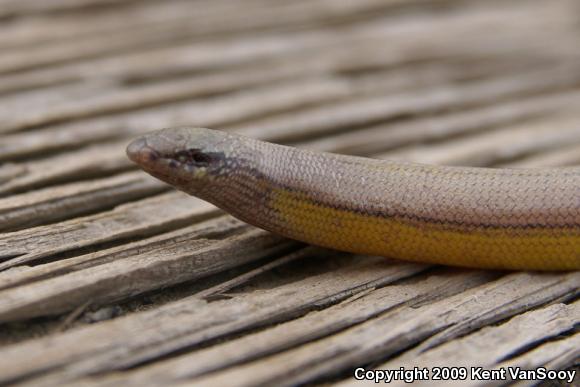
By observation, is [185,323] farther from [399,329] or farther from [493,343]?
[493,343]

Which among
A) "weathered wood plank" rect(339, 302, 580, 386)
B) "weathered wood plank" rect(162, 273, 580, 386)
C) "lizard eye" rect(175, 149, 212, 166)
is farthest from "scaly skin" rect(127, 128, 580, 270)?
"weathered wood plank" rect(339, 302, 580, 386)

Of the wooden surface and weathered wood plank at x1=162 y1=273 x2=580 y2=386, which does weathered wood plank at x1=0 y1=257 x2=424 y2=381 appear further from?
weathered wood plank at x1=162 y1=273 x2=580 y2=386

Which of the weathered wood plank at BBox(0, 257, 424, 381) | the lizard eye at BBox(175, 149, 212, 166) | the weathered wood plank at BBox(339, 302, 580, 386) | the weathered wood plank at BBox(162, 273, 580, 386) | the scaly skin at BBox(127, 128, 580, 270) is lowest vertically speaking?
the weathered wood plank at BBox(339, 302, 580, 386)

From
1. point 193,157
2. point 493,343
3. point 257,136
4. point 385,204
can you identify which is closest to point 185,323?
point 193,157

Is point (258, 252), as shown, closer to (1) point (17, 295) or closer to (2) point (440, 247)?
(2) point (440, 247)

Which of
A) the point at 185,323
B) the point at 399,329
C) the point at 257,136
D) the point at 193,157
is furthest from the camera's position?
the point at 257,136

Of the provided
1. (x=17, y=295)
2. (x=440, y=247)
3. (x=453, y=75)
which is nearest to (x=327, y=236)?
(x=440, y=247)
